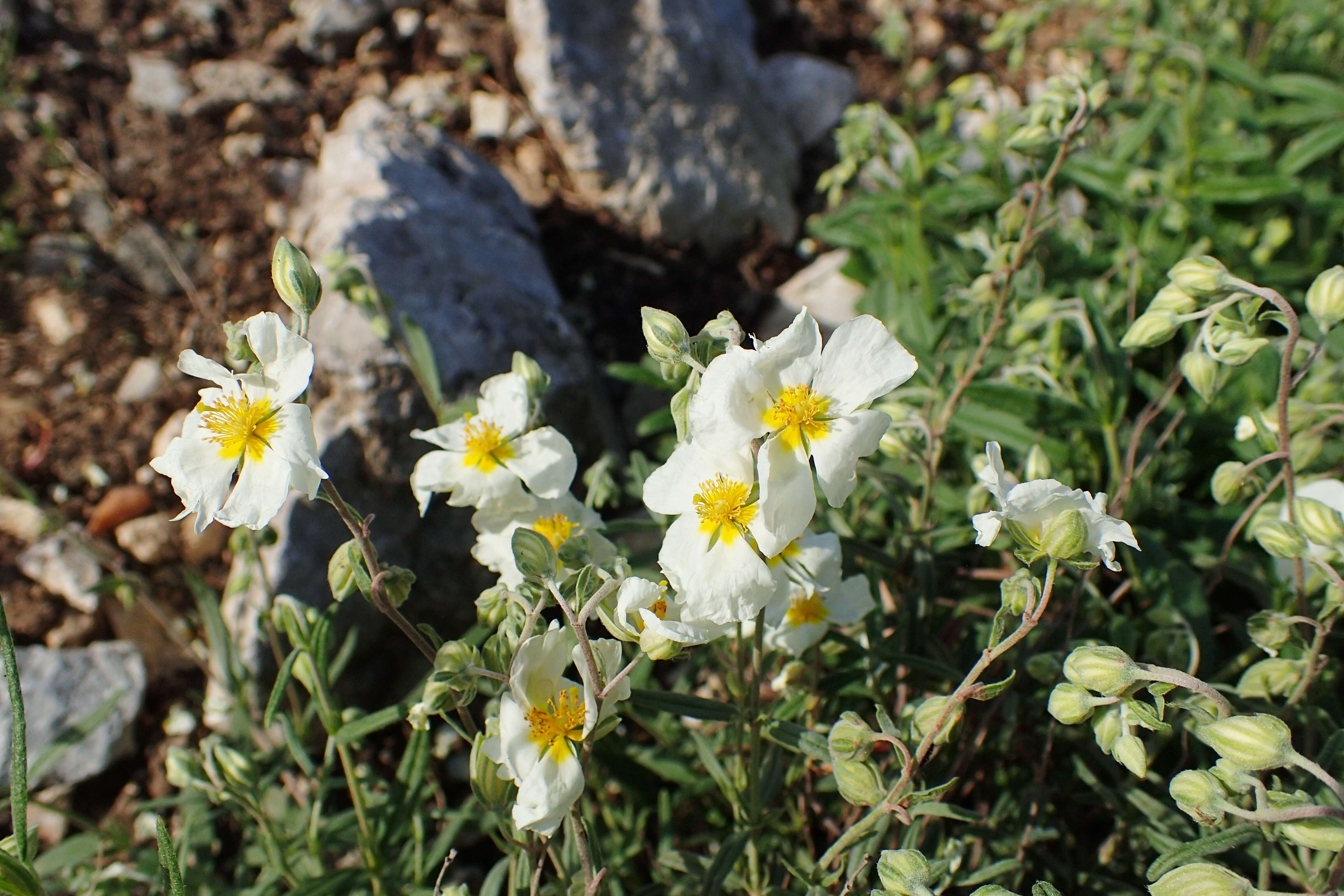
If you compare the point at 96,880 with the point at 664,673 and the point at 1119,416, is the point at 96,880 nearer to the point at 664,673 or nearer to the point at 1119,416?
the point at 664,673

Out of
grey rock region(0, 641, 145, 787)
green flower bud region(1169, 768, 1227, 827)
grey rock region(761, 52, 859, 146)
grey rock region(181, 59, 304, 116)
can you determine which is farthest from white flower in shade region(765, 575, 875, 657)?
grey rock region(181, 59, 304, 116)

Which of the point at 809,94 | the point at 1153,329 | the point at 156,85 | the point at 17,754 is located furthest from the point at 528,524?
the point at 809,94

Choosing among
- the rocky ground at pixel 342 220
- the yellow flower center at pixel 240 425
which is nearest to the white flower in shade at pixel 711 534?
the yellow flower center at pixel 240 425

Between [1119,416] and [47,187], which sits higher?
[1119,416]

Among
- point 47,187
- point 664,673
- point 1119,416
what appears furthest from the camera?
point 47,187

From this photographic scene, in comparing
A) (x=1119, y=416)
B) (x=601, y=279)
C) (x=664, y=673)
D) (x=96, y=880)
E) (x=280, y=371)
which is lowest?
(x=664, y=673)

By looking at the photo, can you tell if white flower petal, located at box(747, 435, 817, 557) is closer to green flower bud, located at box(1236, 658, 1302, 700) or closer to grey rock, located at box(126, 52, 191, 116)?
green flower bud, located at box(1236, 658, 1302, 700)

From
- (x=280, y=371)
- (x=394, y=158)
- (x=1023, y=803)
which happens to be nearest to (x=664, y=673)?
(x=1023, y=803)
